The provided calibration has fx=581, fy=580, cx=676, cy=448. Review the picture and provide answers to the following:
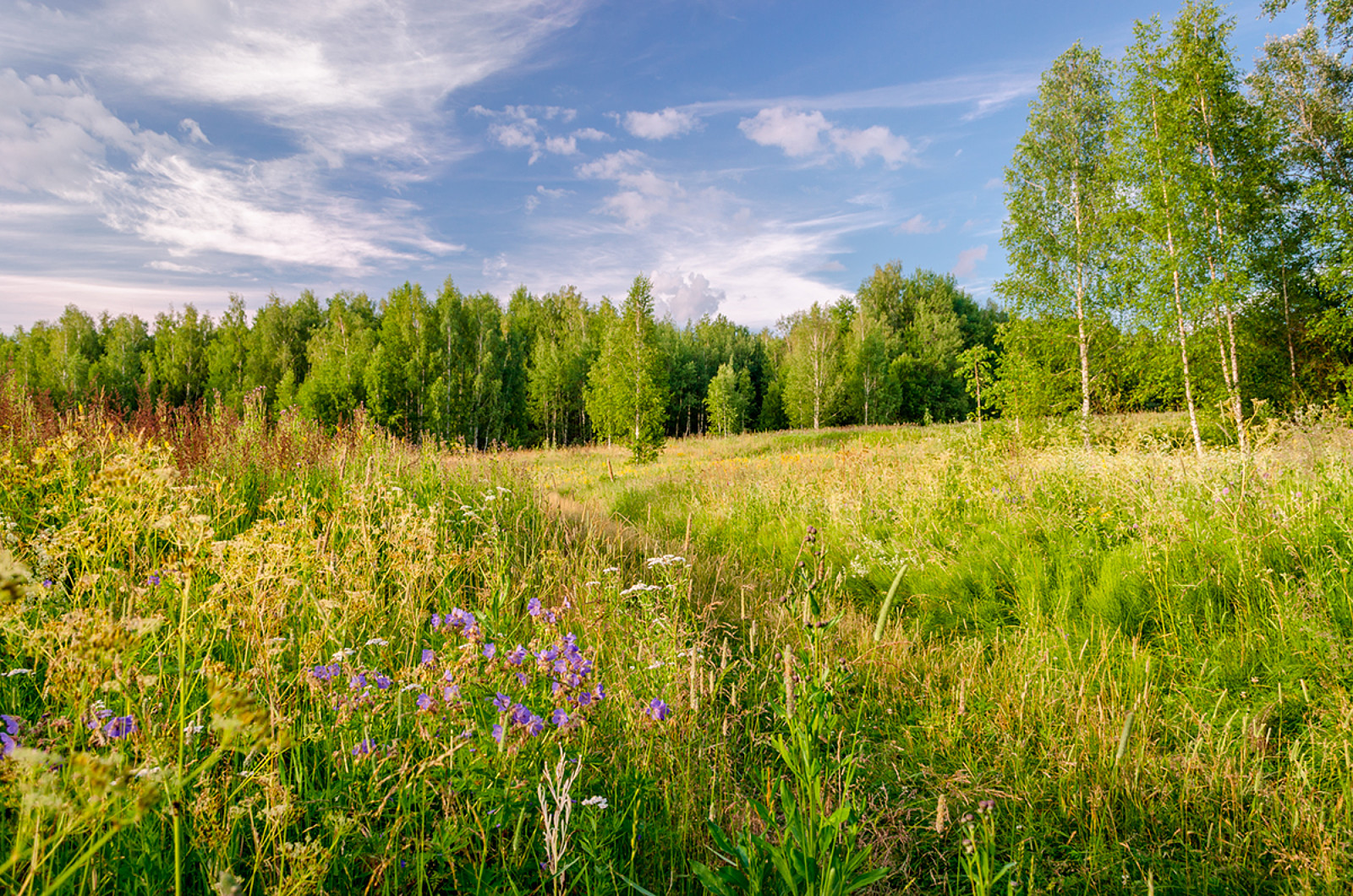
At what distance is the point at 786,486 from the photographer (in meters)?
8.45

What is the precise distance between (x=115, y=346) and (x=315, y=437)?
163 feet

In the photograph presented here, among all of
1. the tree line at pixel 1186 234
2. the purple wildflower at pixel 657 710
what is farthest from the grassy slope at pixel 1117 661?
the tree line at pixel 1186 234

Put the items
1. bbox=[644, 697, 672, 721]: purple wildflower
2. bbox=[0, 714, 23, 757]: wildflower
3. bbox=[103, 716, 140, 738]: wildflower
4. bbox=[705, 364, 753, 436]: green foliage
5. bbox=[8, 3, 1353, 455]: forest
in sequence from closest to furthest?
1. bbox=[0, 714, 23, 757]: wildflower
2. bbox=[103, 716, 140, 738]: wildflower
3. bbox=[644, 697, 672, 721]: purple wildflower
4. bbox=[8, 3, 1353, 455]: forest
5. bbox=[705, 364, 753, 436]: green foliage

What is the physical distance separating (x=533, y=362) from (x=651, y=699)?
41235 mm

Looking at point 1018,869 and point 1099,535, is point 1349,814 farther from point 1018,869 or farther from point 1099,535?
point 1099,535

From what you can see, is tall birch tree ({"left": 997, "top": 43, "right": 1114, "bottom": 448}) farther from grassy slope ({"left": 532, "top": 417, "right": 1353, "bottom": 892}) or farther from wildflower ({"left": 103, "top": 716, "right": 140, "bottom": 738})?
wildflower ({"left": 103, "top": 716, "right": 140, "bottom": 738})

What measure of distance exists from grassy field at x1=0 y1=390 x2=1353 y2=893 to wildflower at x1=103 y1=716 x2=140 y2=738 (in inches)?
0.7

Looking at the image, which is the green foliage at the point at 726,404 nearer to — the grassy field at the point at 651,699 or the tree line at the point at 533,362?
the tree line at the point at 533,362

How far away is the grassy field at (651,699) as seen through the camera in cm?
131

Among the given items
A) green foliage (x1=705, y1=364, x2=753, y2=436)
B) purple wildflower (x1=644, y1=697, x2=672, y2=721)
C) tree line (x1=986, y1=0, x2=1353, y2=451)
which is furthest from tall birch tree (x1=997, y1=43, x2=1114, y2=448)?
green foliage (x1=705, y1=364, x2=753, y2=436)

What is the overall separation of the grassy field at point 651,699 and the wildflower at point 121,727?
0.05 ft

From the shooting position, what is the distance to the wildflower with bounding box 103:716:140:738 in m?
1.23

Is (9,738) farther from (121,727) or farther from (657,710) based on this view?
(657,710)

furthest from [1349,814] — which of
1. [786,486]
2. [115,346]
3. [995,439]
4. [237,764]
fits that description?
[115,346]
